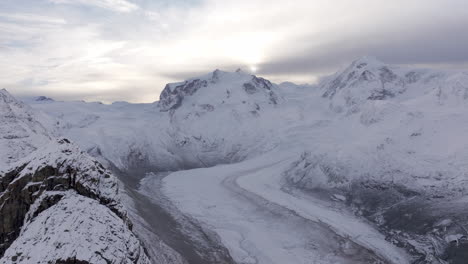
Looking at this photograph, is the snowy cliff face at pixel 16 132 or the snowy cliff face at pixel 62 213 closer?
the snowy cliff face at pixel 62 213

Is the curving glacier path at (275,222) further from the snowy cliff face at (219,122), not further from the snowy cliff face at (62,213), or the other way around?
the snowy cliff face at (219,122)

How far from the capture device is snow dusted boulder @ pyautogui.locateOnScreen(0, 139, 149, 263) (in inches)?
671

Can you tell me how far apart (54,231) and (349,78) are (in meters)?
193

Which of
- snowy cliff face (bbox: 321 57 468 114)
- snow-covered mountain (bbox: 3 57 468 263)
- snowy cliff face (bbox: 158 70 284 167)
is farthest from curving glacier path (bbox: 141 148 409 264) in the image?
snowy cliff face (bbox: 321 57 468 114)

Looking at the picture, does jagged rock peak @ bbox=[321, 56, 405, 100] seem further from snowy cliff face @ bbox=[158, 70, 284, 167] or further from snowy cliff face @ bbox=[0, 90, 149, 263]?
snowy cliff face @ bbox=[0, 90, 149, 263]

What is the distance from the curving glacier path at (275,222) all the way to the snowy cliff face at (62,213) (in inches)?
1084

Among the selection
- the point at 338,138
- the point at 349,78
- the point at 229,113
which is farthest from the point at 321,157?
the point at 349,78

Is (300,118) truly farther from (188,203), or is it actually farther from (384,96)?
(188,203)

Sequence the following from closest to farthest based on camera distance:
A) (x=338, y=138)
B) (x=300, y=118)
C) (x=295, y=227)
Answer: (x=295, y=227), (x=338, y=138), (x=300, y=118)

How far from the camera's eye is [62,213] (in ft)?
62.3

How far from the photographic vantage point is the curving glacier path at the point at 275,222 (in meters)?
46.9

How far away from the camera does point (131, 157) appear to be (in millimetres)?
123250

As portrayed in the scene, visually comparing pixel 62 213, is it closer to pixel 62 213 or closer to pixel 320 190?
pixel 62 213

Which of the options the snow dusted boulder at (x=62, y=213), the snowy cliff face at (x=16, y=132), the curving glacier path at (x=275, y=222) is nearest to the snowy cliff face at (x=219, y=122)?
the curving glacier path at (x=275, y=222)
